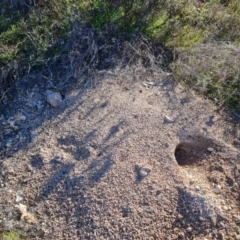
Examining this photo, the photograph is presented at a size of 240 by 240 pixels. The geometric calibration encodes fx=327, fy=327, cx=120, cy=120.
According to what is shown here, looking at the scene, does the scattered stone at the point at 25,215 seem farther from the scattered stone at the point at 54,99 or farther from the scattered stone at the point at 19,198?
the scattered stone at the point at 54,99

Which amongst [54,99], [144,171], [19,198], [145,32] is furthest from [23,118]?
[145,32]

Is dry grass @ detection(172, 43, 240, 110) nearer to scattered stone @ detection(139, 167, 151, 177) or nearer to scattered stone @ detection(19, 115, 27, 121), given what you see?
scattered stone @ detection(139, 167, 151, 177)

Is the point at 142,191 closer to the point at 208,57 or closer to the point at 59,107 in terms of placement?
the point at 59,107

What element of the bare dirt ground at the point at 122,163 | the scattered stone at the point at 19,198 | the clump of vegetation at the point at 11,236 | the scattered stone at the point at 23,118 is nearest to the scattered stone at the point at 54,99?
the bare dirt ground at the point at 122,163

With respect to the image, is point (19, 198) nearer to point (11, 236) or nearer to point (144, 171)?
point (11, 236)

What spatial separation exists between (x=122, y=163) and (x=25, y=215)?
0.76 m

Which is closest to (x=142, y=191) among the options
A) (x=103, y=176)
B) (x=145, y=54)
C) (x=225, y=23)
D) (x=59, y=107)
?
(x=103, y=176)

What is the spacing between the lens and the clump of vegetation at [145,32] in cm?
281

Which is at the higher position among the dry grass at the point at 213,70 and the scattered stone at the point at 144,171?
the dry grass at the point at 213,70

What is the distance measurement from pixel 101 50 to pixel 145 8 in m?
0.63

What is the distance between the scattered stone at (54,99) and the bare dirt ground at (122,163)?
0.04m

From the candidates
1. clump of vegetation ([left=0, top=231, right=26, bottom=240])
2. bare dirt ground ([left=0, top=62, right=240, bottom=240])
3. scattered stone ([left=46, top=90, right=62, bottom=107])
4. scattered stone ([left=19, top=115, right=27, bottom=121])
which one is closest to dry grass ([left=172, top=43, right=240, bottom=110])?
bare dirt ground ([left=0, top=62, right=240, bottom=240])

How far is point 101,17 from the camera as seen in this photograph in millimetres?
3006

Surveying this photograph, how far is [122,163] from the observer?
2396mm
